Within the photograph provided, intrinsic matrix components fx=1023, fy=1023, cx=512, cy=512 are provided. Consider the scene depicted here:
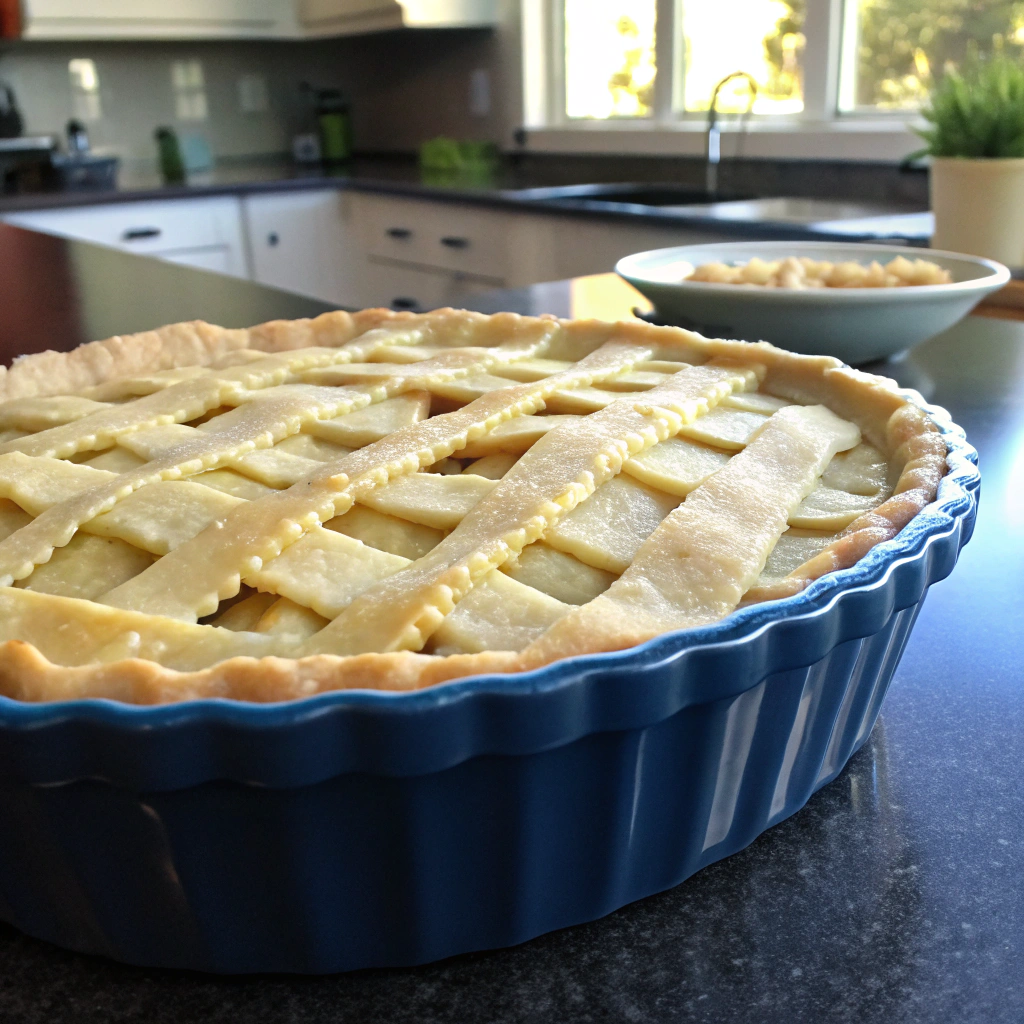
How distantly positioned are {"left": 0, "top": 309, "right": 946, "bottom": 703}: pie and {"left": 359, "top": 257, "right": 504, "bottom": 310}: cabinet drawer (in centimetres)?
249

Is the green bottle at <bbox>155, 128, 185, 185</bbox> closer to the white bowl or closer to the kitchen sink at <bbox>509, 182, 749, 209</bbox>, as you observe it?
the kitchen sink at <bbox>509, 182, 749, 209</bbox>

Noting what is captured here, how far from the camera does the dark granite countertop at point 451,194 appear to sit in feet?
7.82

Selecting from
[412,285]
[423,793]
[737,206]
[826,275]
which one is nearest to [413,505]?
[423,793]

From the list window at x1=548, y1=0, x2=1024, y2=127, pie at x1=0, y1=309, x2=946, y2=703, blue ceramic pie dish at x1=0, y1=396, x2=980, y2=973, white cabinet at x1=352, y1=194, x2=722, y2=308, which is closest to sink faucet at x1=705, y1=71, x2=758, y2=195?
window at x1=548, y1=0, x2=1024, y2=127

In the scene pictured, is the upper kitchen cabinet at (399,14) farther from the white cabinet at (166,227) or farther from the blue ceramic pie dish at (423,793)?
the blue ceramic pie dish at (423,793)

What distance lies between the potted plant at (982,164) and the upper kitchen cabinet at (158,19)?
3.28 meters

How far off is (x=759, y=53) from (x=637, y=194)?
1.90 feet

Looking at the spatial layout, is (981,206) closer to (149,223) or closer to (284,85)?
(149,223)

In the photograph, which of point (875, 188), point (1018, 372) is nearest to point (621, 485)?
point (1018, 372)

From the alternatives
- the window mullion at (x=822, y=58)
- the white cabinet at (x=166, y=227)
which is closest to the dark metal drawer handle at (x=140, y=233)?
the white cabinet at (x=166, y=227)

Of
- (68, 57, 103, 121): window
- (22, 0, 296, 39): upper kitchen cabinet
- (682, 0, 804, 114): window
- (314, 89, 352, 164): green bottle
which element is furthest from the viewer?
(314, 89, 352, 164): green bottle

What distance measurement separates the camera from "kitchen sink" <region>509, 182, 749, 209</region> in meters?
3.35

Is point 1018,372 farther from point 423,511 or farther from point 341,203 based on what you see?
point 341,203

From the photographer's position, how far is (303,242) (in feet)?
13.0
